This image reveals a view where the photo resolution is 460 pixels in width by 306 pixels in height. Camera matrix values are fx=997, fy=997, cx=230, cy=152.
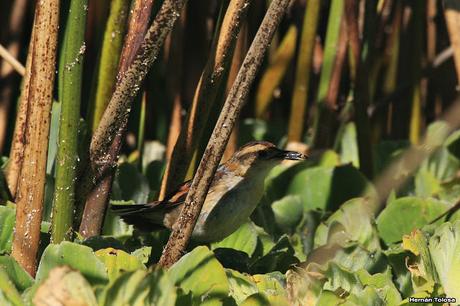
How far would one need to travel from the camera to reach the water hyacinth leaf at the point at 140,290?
2178 mm

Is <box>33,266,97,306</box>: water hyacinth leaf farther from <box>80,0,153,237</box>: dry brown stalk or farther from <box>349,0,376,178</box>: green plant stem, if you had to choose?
<box>349,0,376,178</box>: green plant stem

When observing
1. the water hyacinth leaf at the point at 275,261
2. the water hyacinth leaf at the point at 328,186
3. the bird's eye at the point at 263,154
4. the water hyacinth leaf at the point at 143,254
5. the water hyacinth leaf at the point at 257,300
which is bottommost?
the water hyacinth leaf at the point at 275,261

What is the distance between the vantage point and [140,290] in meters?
2.20

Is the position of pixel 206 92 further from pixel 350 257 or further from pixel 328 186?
pixel 328 186

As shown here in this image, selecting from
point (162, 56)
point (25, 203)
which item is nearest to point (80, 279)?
point (25, 203)

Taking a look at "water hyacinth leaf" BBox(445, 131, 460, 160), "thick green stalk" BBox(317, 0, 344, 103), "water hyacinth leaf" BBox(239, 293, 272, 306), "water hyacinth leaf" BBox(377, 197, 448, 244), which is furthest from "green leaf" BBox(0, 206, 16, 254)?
"water hyacinth leaf" BBox(445, 131, 460, 160)

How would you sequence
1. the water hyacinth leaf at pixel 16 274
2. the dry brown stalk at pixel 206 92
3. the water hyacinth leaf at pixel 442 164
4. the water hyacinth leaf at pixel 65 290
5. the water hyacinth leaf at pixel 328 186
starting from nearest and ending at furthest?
the water hyacinth leaf at pixel 65 290
the water hyacinth leaf at pixel 16 274
the dry brown stalk at pixel 206 92
the water hyacinth leaf at pixel 328 186
the water hyacinth leaf at pixel 442 164

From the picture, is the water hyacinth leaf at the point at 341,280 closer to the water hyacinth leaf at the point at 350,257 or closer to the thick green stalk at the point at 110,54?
the water hyacinth leaf at the point at 350,257

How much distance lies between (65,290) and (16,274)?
0.41m

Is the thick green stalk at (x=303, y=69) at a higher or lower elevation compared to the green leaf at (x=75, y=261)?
higher

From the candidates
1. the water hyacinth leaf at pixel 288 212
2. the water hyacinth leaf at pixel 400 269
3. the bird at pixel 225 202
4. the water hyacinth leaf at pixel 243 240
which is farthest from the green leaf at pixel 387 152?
the water hyacinth leaf at pixel 400 269

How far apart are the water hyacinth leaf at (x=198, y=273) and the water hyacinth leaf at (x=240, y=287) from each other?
Result: 3.7 inches

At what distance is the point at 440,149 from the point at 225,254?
5.42 feet

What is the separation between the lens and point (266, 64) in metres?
4.96
